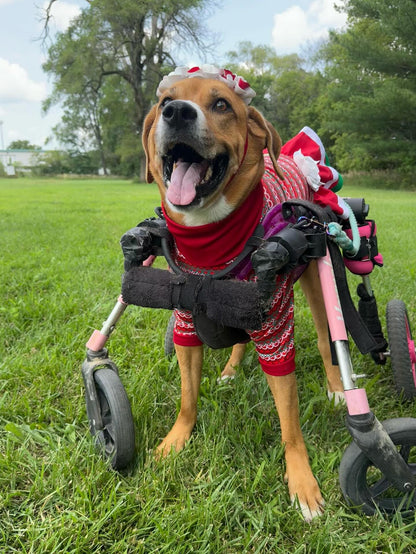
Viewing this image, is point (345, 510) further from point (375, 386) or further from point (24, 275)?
point (24, 275)

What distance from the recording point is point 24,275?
402cm

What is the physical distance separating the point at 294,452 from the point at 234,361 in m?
0.86

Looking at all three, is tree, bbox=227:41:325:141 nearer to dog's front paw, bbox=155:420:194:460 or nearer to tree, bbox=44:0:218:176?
tree, bbox=44:0:218:176

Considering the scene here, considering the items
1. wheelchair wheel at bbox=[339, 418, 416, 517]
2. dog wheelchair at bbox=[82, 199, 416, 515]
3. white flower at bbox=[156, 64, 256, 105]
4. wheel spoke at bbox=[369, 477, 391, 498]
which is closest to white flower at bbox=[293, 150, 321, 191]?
dog wheelchair at bbox=[82, 199, 416, 515]

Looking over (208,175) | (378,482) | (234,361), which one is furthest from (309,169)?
(378,482)

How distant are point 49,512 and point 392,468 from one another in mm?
1145

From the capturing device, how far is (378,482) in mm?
1484

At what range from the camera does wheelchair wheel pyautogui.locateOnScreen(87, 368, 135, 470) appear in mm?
1630

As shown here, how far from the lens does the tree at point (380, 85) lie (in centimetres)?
1683

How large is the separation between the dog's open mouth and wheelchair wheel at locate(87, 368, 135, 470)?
79cm

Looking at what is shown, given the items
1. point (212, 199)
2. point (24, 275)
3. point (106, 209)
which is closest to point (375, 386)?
point (212, 199)

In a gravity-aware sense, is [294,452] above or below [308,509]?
above

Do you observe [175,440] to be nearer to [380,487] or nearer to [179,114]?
[380,487]

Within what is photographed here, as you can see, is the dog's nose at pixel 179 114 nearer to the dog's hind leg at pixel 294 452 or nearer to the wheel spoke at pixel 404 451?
the dog's hind leg at pixel 294 452
